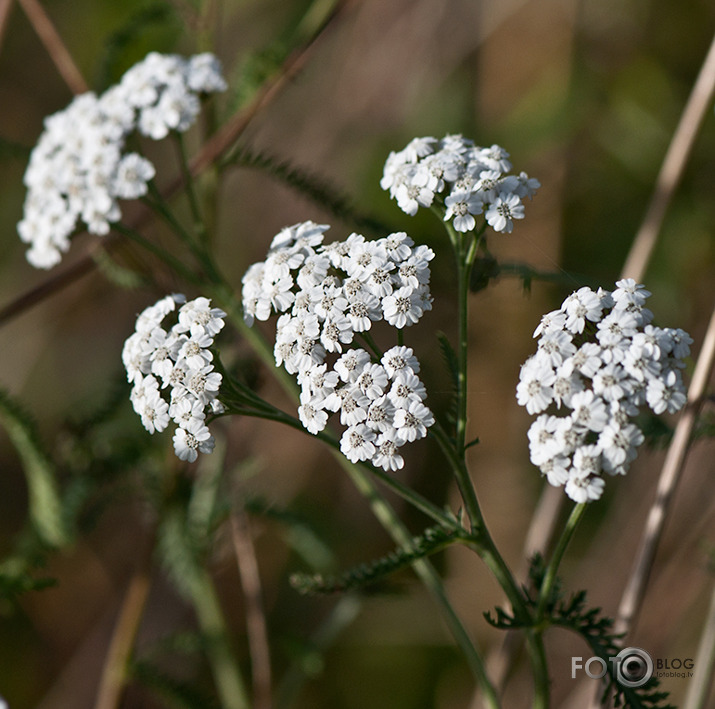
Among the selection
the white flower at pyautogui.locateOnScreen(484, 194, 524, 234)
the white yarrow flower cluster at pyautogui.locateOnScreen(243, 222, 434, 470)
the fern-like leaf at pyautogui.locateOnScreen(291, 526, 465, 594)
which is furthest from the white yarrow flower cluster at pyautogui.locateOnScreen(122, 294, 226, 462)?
the white flower at pyautogui.locateOnScreen(484, 194, 524, 234)

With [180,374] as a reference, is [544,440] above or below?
above

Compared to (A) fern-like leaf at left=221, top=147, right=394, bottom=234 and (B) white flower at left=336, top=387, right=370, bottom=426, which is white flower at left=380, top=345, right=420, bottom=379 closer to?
(B) white flower at left=336, top=387, right=370, bottom=426

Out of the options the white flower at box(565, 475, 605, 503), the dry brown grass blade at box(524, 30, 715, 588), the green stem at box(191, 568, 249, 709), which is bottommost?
the green stem at box(191, 568, 249, 709)

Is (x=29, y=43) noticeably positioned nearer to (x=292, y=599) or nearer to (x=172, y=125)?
(x=172, y=125)

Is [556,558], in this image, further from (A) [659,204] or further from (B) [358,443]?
(A) [659,204]

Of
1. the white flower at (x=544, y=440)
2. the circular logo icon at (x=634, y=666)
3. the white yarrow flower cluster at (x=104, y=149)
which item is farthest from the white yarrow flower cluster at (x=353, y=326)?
the circular logo icon at (x=634, y=666)

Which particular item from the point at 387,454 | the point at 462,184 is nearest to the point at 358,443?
the point at 387,454
